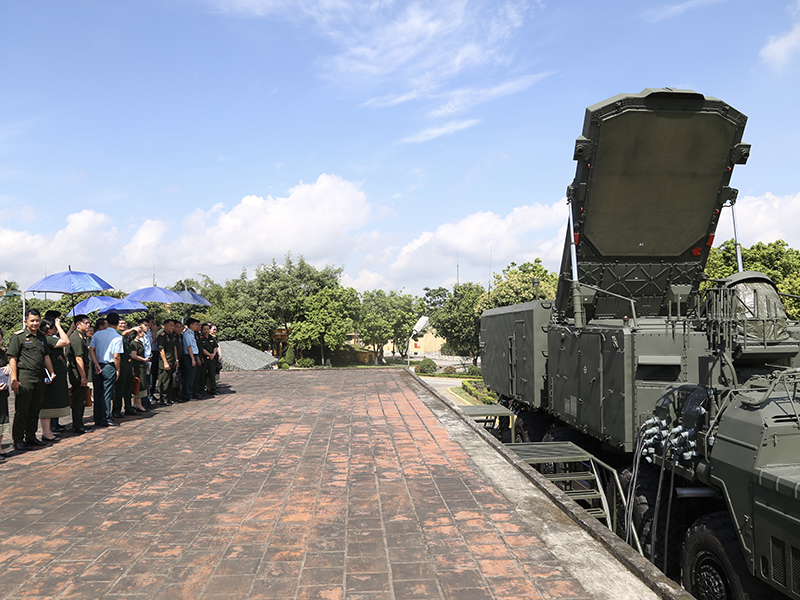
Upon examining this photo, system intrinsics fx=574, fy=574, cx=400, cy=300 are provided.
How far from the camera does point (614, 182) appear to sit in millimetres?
8430

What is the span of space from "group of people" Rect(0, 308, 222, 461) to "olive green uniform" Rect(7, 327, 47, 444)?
0.04 ft

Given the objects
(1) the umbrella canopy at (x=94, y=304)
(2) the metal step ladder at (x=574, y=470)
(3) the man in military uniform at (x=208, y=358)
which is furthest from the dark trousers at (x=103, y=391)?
(2) the metal step ladder at (x=574, y=470)

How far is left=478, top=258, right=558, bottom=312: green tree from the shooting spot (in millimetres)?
45281

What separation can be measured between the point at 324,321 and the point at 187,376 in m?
44.1

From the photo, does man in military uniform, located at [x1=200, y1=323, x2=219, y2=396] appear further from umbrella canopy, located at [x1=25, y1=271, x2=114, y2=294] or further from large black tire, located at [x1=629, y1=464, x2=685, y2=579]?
large black tire, located at [x1=629, y1=464, x2=685, y2=579]

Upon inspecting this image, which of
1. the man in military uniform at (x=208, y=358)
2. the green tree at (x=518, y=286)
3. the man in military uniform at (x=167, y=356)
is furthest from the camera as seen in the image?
the green tree at (x=518, y=286)

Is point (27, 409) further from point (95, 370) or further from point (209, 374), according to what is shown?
point (209, 374)

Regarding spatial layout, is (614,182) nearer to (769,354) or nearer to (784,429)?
(769,354)

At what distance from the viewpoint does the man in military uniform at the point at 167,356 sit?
39.7 ft

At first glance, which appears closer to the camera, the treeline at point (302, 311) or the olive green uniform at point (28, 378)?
the olive green uniform at point (28, 378)

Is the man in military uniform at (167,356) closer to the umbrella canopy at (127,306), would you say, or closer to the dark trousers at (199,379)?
the dark trousers at (199,379)

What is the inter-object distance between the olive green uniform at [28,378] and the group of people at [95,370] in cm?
1

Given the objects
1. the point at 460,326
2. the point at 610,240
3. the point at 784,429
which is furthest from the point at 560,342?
the point at 460,326

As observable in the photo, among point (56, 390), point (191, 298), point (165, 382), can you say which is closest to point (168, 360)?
point (165, 382)
